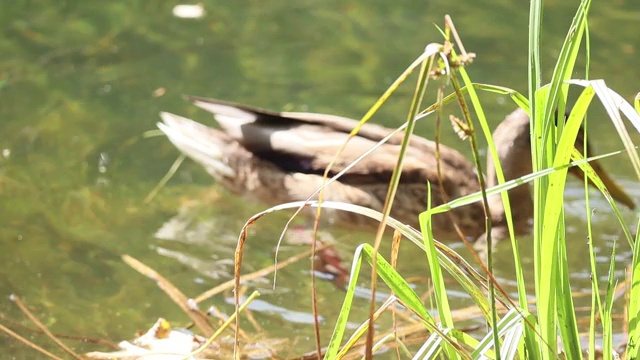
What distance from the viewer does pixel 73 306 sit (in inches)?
138

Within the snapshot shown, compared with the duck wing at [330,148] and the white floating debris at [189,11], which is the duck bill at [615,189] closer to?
the duck wing at [330,148]

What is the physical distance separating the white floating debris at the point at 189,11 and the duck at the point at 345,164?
2.01m

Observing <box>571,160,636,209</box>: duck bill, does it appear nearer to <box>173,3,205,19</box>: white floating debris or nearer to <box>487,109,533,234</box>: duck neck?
<box>487,109,533,234</box>: duck neck

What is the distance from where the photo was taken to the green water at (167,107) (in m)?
3.76

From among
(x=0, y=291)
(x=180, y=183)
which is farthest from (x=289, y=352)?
(x=180, y=183)

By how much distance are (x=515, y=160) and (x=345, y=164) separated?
3.07 feet

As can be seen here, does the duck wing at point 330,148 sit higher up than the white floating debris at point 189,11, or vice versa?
the duck wing at point 330,148

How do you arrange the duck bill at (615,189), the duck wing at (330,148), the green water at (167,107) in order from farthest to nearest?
the duck wing at (330,148) → the duck bill at (615,189) → the green water at (167,107)

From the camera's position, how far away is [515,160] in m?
4.71

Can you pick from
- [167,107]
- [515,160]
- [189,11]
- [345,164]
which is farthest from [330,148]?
[189,11]

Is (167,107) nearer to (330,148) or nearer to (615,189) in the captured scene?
(330,148)

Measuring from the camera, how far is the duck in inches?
178

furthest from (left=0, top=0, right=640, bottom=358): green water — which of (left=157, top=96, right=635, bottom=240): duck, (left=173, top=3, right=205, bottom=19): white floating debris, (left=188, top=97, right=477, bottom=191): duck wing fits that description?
(left=188, top=97, right=477, bottom=191): duck wing

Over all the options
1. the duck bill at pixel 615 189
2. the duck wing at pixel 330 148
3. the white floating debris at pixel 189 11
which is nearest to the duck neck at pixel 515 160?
the duck wing at pixel 330 148
